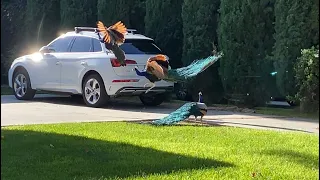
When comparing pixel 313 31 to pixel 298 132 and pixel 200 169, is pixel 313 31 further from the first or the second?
pixel 200 169

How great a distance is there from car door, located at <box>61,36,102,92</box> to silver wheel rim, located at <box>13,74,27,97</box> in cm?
139

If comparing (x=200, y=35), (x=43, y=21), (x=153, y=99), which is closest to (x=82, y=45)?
(x=153, y=99)

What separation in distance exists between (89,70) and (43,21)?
6.11 meters

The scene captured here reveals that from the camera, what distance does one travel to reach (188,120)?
8.74 meters

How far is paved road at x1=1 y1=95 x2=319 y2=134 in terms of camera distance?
853 cm

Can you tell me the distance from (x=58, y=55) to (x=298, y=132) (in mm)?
5870

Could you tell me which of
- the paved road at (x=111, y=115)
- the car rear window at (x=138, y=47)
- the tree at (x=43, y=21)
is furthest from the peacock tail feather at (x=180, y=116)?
the tree at (x=43, y=21)

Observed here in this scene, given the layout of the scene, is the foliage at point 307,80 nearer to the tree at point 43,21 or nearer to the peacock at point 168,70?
the peacock at point 168,70

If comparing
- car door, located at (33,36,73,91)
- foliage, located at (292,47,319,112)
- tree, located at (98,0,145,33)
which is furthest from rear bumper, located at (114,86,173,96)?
tree, located at (98,0,145,33)

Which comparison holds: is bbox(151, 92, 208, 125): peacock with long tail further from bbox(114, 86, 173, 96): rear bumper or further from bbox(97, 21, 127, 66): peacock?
bbox(114, 86, 173, 96): rear bumper

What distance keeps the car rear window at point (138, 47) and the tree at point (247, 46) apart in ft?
4.79

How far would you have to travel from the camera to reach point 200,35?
468 inches

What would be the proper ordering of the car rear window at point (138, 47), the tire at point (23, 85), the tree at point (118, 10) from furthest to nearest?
1. the tree at point (118, 10)
2. the tire at point (23, 85)
3. the car rear window at point (138, 47)

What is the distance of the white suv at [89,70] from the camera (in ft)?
34.7
